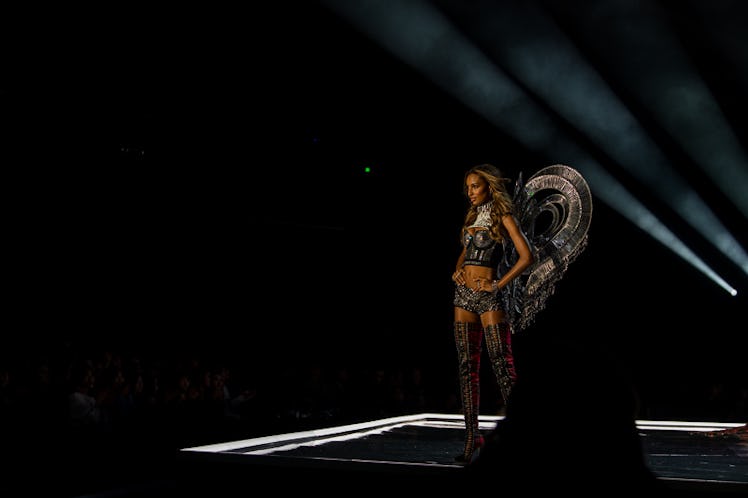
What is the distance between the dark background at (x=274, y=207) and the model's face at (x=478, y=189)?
9.61 ft

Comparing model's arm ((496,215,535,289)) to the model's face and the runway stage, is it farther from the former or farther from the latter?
the runway stage

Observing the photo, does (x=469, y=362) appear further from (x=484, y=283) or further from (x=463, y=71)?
(x=463, y=71)

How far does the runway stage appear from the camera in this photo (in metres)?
2.45

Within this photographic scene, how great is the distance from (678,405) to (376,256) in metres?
4.59

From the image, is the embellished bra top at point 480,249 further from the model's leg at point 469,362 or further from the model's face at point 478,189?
the model's leg at point 469,362

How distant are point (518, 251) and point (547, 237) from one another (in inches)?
13.1

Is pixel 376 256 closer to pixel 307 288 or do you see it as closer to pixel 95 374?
pixel 307 288

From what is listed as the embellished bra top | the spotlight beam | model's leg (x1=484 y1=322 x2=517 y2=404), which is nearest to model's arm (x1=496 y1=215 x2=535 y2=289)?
the embellished bra top

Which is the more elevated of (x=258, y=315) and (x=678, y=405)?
(x=258, y=315)

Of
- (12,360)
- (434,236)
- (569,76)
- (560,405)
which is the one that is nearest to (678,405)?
(434,236)

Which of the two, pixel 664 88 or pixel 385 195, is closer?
pixel 664 88

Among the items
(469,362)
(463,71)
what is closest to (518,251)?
(469,362)

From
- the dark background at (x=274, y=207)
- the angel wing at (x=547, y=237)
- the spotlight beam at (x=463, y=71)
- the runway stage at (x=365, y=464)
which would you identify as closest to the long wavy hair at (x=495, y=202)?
the angel wing at (x=547, y=237)

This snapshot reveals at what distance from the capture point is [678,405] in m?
9.09
